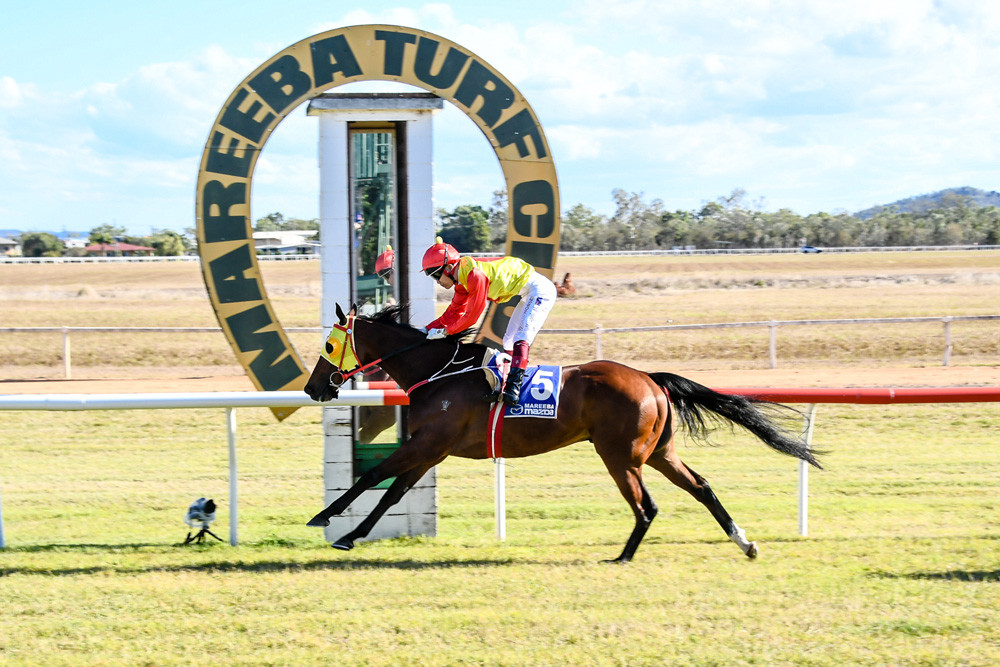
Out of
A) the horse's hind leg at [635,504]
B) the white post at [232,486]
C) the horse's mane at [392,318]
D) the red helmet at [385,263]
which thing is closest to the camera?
the horse's hind leg at [635,504]

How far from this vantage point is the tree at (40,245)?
65625 millimetres

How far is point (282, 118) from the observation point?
18.1 feet

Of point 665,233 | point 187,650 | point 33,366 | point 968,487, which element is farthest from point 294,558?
point 665,233

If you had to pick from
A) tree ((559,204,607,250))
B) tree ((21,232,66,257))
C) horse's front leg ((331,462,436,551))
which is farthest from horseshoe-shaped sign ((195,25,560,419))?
tree ((21,232,66,257))

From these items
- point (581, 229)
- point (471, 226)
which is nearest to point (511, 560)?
point (471, 226)

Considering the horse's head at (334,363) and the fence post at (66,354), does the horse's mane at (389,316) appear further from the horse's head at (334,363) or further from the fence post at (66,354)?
the fence post at (66,354)

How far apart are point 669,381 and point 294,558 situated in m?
2.11

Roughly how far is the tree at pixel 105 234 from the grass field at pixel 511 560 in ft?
231

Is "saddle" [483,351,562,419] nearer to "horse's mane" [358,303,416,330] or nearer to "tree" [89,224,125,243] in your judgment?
"horse's mane" [358,303,416,330]

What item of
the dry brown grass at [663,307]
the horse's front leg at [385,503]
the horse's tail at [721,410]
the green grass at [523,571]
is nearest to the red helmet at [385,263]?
the horse's front leg at [385,503]

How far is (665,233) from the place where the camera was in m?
65.8

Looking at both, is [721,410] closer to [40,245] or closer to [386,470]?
[386,470]

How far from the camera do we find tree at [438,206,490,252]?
28.3 m

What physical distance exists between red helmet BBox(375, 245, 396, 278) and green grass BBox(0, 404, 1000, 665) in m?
1.52
